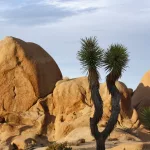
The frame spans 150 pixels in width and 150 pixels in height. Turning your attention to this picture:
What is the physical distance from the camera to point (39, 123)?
35.7m

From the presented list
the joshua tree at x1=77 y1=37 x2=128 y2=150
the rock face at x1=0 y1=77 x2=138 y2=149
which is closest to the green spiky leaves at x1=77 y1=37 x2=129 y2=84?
the joshua tree at x1=77 y1=37 x2=128 y2=150

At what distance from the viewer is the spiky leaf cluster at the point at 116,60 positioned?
1994cm

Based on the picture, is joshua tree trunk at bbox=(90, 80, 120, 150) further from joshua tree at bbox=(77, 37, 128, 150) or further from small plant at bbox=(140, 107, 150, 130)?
small plant at bbox=(140, 107, 150, 130)

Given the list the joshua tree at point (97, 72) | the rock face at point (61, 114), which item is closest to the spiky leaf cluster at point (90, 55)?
the joshua tree at point (97, 72)

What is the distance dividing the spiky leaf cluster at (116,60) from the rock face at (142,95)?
17.4m

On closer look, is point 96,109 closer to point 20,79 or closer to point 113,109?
point 113,109

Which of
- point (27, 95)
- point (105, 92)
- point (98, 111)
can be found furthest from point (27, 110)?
point (98, 111)

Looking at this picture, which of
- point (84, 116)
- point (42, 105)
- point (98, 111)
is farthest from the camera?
point (42, 105)

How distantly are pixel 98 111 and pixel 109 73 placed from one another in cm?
149

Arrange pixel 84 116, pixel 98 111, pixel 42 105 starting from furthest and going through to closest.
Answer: pixel 42 105 → pixel 84 116 → pixel 98 111

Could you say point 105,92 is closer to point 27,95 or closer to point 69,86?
point 69,86

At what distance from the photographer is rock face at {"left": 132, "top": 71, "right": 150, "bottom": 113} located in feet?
127

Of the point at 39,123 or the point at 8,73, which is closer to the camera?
the point at 39,123

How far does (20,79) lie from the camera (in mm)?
37938
